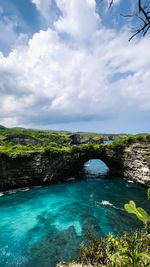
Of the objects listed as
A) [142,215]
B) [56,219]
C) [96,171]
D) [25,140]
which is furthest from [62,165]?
[25,140]

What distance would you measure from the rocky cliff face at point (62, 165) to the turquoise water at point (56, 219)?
212 cm

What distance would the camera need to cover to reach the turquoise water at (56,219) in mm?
10391

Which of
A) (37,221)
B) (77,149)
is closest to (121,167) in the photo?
(77,149)

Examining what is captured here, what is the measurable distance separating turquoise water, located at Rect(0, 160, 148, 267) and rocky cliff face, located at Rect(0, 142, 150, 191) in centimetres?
212

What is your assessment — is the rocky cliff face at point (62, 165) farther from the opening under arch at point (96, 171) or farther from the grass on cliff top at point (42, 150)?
the opening under arch at point (96, 171)

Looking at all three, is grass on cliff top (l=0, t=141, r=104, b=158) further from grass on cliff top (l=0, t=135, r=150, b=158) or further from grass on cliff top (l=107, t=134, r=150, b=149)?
grass on cliff top (l=107, t=134, r=150, b=149)

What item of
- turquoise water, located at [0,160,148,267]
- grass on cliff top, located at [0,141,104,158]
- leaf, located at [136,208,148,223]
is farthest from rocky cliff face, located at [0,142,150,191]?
leaf, located at [136,208,148,223]

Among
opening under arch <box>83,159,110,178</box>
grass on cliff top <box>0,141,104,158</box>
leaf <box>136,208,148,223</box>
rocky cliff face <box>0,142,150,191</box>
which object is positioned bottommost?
opening under arch <box>83,159,110,178</box>

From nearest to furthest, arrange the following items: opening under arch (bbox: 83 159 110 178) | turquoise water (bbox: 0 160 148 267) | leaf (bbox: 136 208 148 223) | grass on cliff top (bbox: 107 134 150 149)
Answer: leaf (bbox: 136 208 148 223) < turquoise water (bbox: 0 160 148 267) < grass on cliff top (bbox: 107 134 150 149) < opening under arch (bbox: 83 159 110 178)

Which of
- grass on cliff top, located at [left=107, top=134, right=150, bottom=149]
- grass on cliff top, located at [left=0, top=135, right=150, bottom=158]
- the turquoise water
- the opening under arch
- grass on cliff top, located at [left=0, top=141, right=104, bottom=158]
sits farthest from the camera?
the opening under arch

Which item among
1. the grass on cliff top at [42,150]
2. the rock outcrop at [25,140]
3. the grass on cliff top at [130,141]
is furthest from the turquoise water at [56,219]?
the rock outcrop at [25,140]

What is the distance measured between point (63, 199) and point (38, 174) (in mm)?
8631

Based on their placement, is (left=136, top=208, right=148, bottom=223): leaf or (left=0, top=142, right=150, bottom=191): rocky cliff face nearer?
(left=136, top=208, right=148, bottom=223): leaf

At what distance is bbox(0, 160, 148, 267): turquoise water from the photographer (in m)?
10.4
